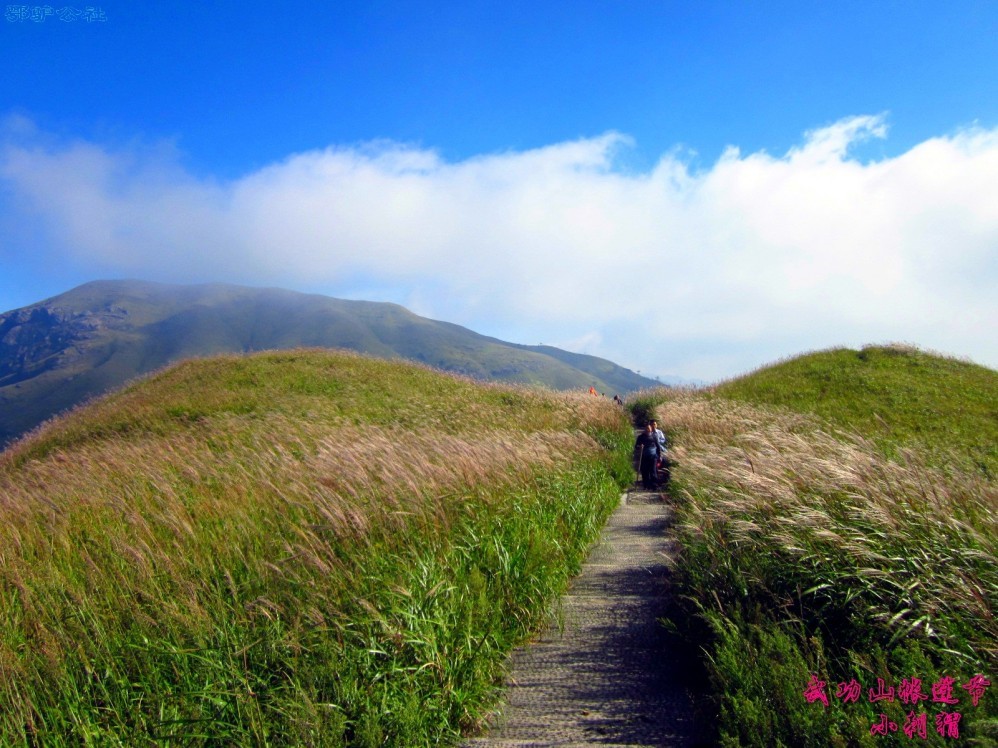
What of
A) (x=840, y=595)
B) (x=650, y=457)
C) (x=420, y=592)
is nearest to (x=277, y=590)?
(x=420, y=592)

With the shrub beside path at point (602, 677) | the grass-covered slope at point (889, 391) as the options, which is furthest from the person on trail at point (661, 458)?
the shrub beside path at point (602, 677)

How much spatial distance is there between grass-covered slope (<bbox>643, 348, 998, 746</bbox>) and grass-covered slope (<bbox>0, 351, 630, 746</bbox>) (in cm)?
161

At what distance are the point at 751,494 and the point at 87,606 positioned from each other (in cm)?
538

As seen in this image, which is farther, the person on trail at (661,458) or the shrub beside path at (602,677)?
the person on trail at (661,458)

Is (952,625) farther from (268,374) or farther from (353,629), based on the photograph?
(268,374)

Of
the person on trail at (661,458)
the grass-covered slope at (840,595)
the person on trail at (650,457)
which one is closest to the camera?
the grass-covered slope at (840,595)

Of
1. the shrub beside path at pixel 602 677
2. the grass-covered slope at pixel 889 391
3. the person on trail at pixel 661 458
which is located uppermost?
the grass-covered slope at pixel 889 391

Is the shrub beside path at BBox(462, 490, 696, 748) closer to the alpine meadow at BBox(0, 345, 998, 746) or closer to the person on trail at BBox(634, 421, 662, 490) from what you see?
the alpine meadow at BBox(0, 345, 998, 746)

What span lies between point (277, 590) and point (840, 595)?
12.7 feet

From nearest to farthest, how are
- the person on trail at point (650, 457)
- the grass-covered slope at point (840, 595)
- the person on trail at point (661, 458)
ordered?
the grass-covered slope at point (840, 595), the person on trail at point (661, 458), the person on trail at point (650, 457)

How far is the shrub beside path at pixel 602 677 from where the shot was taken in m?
3.73

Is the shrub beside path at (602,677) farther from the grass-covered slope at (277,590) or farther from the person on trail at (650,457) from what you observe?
the person on trail at (650,457)

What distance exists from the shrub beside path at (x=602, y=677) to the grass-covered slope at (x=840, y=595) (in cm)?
34

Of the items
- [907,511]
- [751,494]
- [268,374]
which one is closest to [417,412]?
[268,374]
